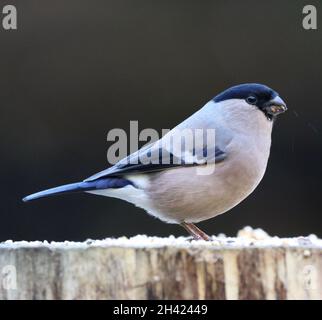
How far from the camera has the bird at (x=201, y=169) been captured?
2672 millimetres

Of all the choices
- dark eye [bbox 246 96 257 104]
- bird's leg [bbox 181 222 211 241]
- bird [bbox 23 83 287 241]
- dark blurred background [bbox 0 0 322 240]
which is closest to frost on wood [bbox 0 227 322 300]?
bird [bbox 23 83 287 241]

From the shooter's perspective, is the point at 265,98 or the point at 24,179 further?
the point at 24,179

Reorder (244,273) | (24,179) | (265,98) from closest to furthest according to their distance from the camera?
(244,273) → (265,98) → (24,179)

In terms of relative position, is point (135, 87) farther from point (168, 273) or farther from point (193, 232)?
point (168, 273)

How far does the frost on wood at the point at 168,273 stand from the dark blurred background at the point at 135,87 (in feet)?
8.19

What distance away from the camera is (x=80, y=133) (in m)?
4.43

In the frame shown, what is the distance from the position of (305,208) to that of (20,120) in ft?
5.69

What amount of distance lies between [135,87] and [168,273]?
2752 mm

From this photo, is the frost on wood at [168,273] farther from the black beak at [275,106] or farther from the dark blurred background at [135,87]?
the dark blurred background at [135,87]

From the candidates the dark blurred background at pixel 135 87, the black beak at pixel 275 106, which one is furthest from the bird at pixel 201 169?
the dark blurred background at pixel 135 87

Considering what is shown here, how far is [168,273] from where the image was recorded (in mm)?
1840
